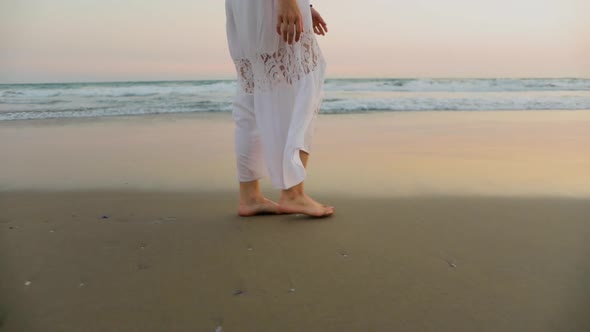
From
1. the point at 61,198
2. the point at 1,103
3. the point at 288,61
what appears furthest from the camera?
the point at 1,103

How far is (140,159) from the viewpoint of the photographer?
13.4 feet

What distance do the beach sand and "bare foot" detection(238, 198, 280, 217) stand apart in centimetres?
7

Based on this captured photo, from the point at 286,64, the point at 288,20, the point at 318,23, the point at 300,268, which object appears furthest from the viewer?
the point at 318,23

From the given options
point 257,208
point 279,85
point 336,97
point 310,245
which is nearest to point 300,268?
point 310,245

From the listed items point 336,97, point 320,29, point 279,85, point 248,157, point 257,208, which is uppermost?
point 320,29

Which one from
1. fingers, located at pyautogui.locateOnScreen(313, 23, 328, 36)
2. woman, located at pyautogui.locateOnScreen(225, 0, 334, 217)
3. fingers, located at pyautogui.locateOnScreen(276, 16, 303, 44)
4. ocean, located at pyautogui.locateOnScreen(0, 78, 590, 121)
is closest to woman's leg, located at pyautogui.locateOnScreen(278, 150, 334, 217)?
woman, located at pyautogui.locateOnScreen(225, 0, 334, 217)

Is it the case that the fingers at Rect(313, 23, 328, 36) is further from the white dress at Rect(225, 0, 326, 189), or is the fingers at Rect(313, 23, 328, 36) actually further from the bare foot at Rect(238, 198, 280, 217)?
the bare foot at Rect(238, 198, 280, 217)

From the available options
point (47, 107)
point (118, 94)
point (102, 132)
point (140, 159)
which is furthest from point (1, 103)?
point (140, 159)

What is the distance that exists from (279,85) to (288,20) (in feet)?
0.98

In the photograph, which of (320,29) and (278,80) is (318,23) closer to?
(320,29)

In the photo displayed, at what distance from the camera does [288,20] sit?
2.12m

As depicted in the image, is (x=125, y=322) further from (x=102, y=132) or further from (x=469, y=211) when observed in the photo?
(x=102, y=132)

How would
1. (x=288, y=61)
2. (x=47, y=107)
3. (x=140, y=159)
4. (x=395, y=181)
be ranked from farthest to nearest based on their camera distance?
(x=47, y=107) < (x=140, y=159) < (x=395, y=181) < (x=288, y=61)

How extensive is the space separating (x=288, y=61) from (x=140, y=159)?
224 cm
